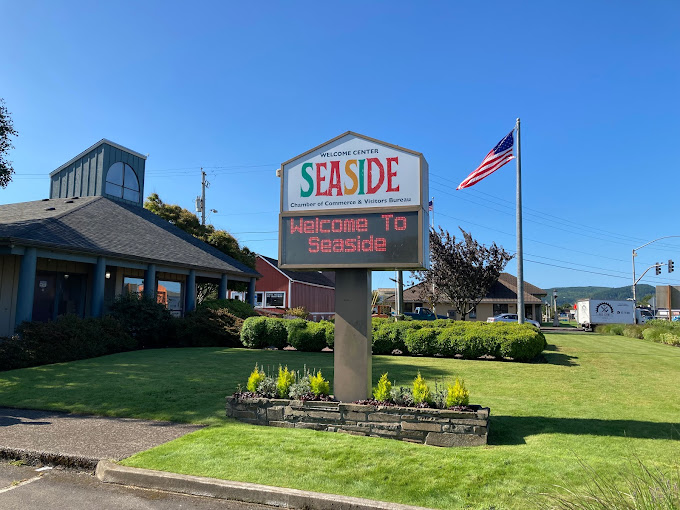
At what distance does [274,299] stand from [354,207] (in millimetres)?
32992

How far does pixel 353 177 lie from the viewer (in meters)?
7.65

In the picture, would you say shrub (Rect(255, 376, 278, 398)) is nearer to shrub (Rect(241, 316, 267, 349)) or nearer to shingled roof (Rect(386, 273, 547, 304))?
shrub (Rect(241, 316, 267, 349))

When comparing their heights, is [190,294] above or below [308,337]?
above

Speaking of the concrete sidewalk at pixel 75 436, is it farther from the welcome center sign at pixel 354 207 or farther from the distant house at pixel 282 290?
the distant house at pixel 282 290

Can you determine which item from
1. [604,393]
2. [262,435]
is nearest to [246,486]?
[262,435]

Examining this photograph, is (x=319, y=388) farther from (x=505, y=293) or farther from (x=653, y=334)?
(x=505, y=293)

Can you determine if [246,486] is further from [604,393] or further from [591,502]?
[604,393]

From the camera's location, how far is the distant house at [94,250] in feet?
49.7

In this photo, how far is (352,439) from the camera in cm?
637

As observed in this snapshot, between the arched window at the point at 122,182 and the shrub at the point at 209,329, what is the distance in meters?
9.48

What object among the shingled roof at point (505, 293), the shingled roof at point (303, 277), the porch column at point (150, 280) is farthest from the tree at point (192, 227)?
the shingled roof at point (505, 293)

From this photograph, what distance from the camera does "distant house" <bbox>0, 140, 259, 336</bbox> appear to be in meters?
15.1

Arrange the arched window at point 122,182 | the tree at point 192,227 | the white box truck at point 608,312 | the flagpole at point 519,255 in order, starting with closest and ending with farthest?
1. the flagpole at point 519,255
2. the arched window at point 122,182
3. the tree at point 192,227
4. the white box truck at point 608,312

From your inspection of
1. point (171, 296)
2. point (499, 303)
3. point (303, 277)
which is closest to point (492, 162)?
point (171, 296)
